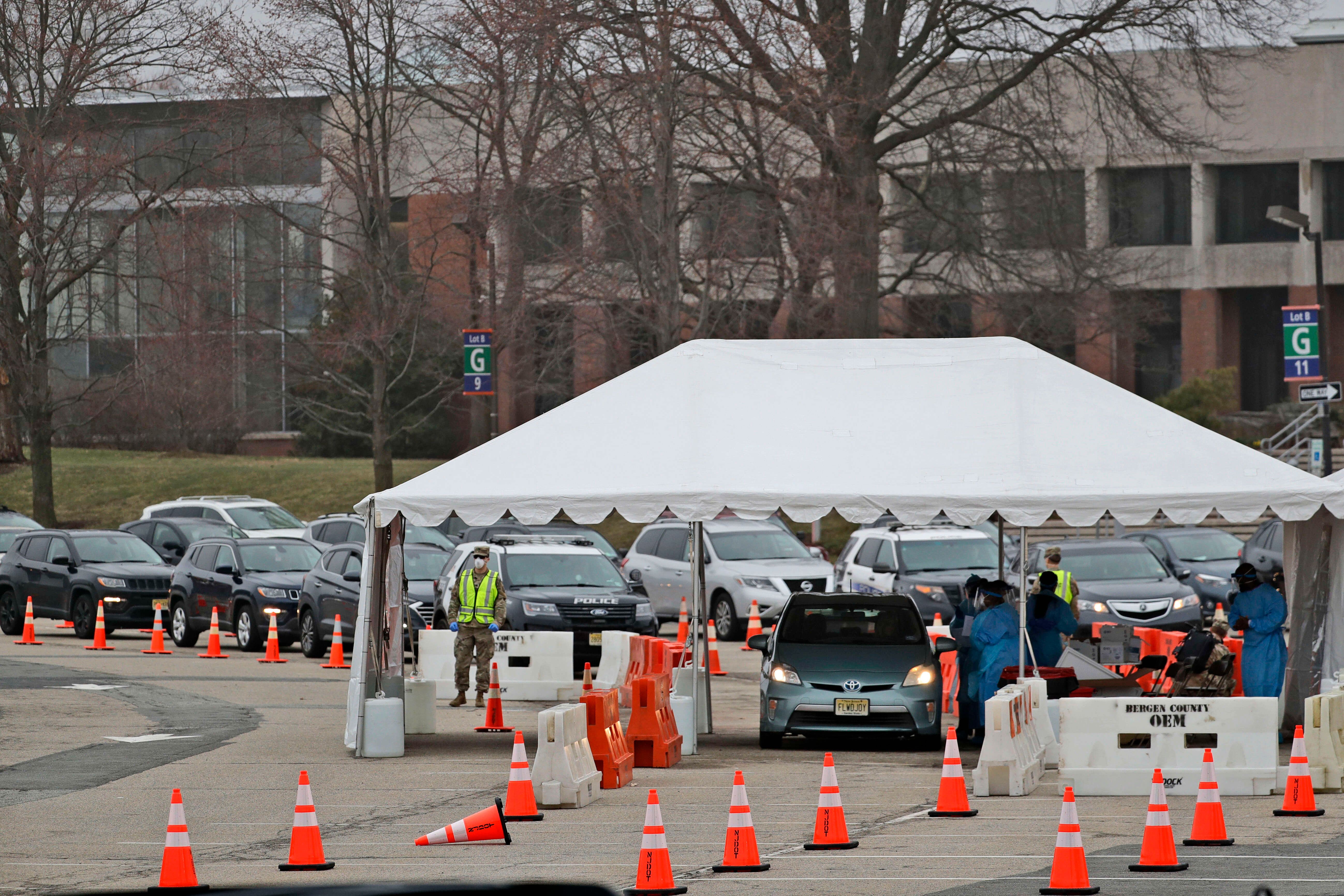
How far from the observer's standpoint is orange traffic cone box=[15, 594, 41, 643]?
2784 centimetres

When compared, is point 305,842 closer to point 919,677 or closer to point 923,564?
point 919,677

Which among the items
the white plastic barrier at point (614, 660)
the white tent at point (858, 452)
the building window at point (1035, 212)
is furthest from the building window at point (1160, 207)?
the white tent at point (858, 452)

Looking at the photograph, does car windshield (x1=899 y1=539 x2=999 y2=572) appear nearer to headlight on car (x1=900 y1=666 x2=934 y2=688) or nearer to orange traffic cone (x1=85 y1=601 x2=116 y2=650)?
headlight on car (x1=900 y1=666 x2=934 y2=688)

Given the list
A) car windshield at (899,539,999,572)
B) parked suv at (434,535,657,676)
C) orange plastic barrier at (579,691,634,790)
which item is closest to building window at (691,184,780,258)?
car windshield at (899,539,999,572)

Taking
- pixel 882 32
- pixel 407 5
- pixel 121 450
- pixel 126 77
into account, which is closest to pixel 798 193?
pixel 882 32

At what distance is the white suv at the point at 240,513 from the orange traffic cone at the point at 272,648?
10739mm

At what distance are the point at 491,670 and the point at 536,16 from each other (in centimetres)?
1738

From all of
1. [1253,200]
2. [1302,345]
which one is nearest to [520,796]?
[1302,345]

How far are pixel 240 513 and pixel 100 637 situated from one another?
10054 mm

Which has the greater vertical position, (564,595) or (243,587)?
(564,595)

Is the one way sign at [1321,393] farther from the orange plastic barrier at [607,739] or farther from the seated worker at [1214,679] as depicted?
the orange plastic barrier at [607,739]

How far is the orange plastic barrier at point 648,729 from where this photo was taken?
15.4 metres

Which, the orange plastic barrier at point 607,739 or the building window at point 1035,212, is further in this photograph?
the building window at point 1035,212

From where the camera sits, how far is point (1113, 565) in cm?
2573
